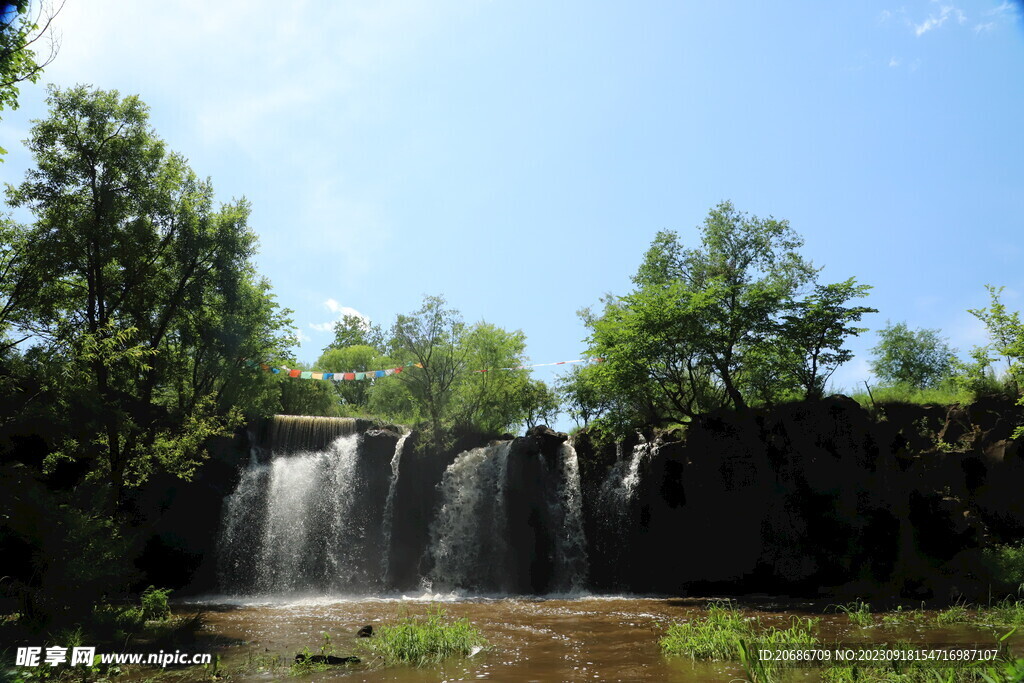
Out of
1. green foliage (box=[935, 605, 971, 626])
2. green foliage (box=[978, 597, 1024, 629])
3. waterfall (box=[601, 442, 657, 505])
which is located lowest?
green foliage (box=[935, 605, 971, 626])

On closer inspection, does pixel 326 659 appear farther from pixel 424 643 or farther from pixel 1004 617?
pixel 1004 617

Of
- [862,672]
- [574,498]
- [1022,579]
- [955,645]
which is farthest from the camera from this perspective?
[574,498]

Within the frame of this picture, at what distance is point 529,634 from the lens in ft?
42.4

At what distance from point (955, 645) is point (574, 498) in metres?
14.6

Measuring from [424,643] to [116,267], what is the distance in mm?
15799

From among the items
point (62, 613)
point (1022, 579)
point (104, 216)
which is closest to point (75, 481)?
point (104, 216)

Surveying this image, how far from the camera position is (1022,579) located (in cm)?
1623

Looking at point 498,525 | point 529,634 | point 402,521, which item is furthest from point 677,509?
point 529,634

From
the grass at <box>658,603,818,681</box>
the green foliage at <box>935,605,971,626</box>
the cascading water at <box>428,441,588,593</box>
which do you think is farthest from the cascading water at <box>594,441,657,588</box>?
the grass at <box>658,603,818,681</box>

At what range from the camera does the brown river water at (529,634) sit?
926 cm

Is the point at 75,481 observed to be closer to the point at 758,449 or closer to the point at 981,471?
the point at 758,449

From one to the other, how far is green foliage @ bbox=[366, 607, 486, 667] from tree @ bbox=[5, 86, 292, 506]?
7359 mm

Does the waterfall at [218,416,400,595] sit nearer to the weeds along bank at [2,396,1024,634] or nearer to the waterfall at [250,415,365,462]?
the weeds along bank at [2,396,1024,634]

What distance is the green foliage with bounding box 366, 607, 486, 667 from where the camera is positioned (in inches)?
397
